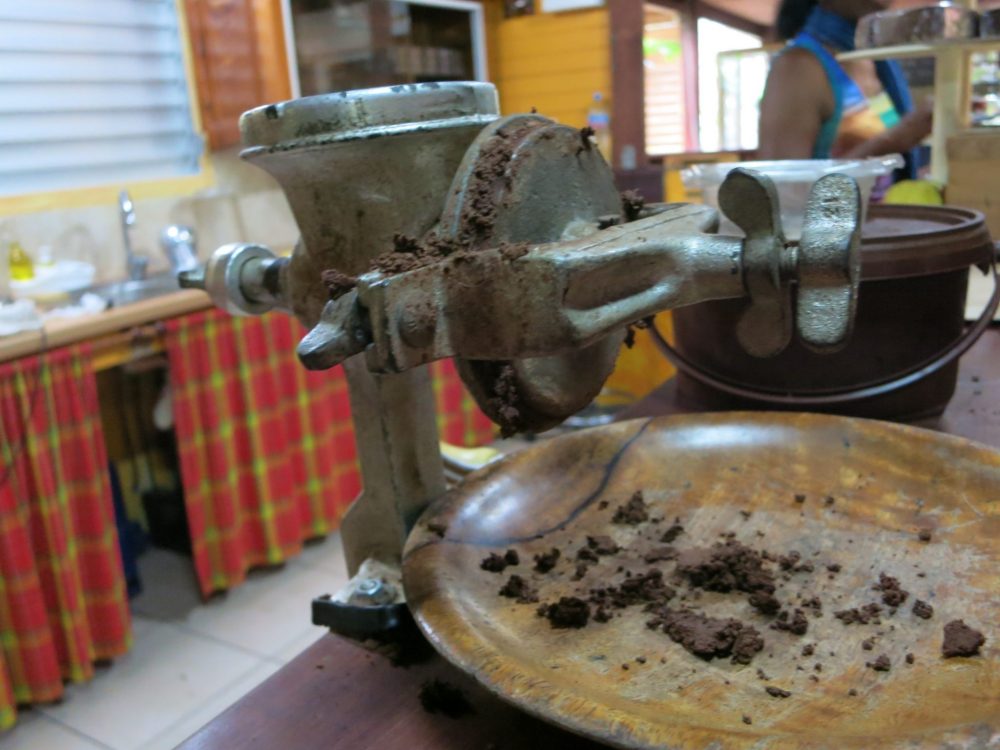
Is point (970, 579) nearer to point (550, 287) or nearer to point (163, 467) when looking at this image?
point (550, 287)

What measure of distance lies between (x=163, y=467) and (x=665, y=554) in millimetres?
2299

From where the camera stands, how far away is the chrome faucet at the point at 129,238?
2.41 meters

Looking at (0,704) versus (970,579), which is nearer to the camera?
(970,579)

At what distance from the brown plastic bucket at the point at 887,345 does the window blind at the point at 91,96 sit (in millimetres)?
2051

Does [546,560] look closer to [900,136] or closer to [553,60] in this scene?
[900,136]

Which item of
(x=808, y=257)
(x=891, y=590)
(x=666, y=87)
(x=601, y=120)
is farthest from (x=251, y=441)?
(x=666, y=87)

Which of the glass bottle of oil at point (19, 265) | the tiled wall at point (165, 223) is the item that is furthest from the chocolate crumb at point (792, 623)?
the glass bottle of oil at point (19, 265)

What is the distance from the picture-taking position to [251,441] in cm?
227

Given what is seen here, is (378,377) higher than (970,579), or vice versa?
(378,377)

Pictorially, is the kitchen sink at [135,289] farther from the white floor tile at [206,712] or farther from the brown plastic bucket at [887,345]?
the brown plastic bucket at [887,345]

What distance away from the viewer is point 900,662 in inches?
22.3

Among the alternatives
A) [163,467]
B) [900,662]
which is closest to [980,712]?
[900,662]

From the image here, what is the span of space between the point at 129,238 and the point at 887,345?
216 cm

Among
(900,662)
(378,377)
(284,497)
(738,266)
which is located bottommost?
(284,497)
